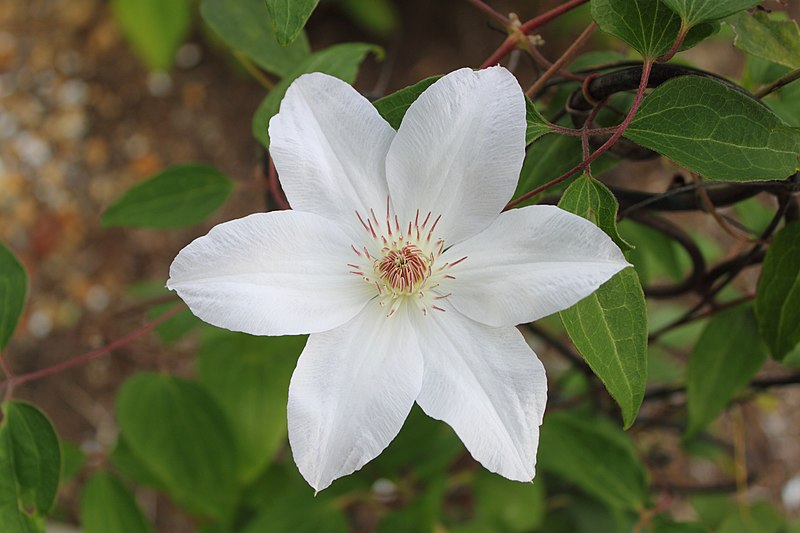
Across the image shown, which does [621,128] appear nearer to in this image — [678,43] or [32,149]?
[678,43]

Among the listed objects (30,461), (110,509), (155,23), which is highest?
(155,23)

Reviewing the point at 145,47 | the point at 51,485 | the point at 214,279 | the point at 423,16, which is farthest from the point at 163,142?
the point at 214,279

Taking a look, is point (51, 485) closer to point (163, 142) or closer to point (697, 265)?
point (697, 265)

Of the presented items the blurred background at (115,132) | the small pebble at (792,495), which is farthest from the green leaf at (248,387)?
the small pebble at (792,495)

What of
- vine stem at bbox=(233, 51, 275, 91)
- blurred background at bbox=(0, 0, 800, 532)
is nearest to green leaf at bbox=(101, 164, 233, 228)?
vine stem at bbox=(233, 51, 275, 91)

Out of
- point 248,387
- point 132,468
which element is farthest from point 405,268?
point 132,468
